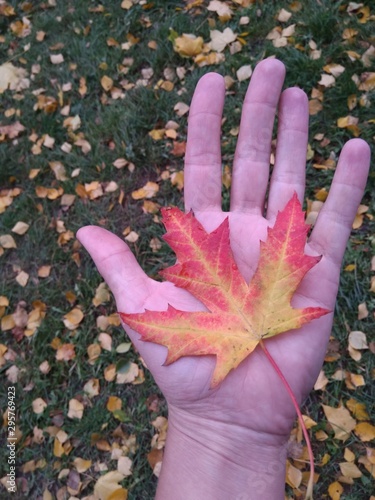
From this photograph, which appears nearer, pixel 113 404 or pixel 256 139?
pixel 256 139

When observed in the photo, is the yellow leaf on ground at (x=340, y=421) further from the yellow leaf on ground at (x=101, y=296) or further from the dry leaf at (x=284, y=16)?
the dry leaf at (x=284, y=16)

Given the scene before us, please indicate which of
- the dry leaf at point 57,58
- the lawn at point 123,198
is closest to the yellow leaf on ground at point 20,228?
the lawn at point 123,198

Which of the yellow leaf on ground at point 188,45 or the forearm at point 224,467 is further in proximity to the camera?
the yellow leaf on ground at point 188,45

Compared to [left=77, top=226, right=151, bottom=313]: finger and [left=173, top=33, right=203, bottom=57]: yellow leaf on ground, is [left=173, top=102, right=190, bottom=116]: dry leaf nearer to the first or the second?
[left=173, top=33, right=203, bottom=57]: yellow leaf on ground

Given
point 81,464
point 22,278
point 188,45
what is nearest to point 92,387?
point 81,464

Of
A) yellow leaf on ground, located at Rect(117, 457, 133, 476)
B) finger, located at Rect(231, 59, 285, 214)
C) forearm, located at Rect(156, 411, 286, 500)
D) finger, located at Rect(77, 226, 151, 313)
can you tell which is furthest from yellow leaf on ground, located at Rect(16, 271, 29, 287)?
forearm, located at Rect(156, 411, 286, 500)

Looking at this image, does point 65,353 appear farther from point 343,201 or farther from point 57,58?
point 57,58
